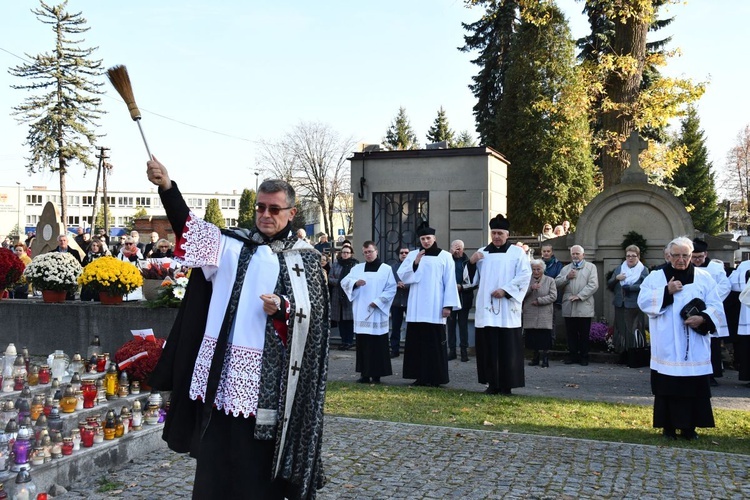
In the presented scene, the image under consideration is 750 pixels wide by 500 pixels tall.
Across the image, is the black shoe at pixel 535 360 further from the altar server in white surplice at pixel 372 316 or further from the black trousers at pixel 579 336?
the altar server in white surplice at pixel 372 316

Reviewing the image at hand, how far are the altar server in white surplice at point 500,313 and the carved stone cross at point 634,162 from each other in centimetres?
533

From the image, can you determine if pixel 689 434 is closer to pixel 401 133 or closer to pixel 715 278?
pixel 715 278

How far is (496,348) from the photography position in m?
10.4

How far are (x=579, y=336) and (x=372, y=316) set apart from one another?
4.28m

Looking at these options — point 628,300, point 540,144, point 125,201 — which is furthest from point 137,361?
point 125,201

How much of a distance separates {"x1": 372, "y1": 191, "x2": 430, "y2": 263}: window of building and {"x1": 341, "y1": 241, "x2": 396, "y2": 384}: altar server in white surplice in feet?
13.6

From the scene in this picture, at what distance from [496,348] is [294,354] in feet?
21.9

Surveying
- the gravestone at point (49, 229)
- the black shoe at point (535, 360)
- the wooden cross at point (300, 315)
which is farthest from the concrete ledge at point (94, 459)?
the gravestone at point (49, 229)

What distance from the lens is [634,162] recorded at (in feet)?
50.2

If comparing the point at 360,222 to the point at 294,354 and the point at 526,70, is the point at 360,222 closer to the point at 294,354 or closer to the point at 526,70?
the point at 294,354

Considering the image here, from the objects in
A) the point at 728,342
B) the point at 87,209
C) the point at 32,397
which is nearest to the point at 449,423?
the point at 32,397

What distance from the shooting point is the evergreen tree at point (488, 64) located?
4016cm

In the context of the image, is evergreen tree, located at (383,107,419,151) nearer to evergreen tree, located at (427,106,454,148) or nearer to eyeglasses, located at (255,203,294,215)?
evergreen tree, located at (427,106,454,148)

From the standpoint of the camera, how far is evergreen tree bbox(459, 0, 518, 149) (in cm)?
4016
